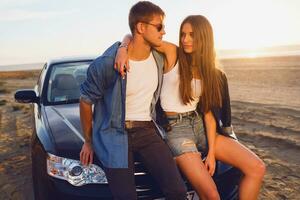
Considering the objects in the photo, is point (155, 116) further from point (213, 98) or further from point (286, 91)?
point (286, 91)

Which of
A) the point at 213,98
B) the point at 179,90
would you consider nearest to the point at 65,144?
the point at 179,90

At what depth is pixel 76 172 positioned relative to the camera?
8.96ft

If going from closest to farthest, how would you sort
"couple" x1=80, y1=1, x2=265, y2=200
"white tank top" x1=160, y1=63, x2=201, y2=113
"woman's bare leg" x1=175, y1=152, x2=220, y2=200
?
"couple" x1=80, y1=1, x2=265, y2=200, "woman's bare leg" x1=175, y1=152, x2=220, y2=200, "white tank top" x1=160, y1=63, x2=201, y2=113

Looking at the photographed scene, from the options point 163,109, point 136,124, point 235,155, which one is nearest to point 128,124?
point 136,124

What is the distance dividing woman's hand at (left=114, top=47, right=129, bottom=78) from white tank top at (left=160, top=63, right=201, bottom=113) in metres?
0.47

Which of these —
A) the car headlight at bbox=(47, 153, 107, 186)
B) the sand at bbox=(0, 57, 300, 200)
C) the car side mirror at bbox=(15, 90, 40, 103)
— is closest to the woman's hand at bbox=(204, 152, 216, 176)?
the car headlight at bbox=(47, 153, 107, 186)

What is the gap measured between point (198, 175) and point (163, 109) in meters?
0.62

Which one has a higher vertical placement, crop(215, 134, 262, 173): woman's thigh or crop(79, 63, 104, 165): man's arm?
crop(79, 63, 104, 165): man's arm

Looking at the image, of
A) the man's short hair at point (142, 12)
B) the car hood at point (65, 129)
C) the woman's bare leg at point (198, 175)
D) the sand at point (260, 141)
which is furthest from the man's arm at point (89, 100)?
the sand at point (260, 141)

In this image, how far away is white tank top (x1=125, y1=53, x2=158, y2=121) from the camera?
8.95ft

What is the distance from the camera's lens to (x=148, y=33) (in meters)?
2.69

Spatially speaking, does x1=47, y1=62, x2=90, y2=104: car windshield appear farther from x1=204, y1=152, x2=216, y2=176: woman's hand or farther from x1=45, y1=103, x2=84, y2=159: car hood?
x1=204, y1=152, x2=216, y2=176: woman's hand

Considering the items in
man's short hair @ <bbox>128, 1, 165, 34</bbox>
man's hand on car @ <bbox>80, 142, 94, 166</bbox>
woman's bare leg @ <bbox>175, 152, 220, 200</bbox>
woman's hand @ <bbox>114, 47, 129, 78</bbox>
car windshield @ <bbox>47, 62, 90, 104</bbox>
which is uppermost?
man's short hair @ <bbox>128, 1, 165, 34</bbox>

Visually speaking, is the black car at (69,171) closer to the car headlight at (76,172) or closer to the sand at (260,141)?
the car headlight at (76,172)
